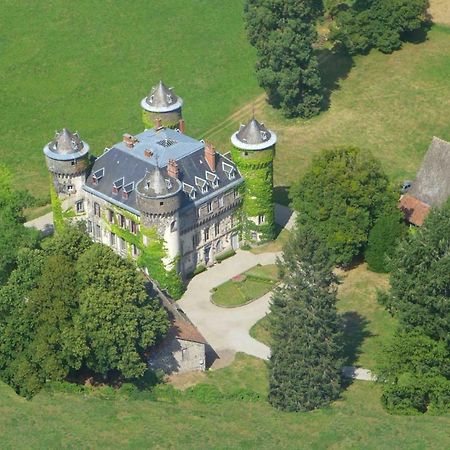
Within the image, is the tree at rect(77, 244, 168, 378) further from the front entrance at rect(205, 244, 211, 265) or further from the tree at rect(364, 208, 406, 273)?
the tree at rect(364, 208, 406, 273)

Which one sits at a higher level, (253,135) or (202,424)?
(253,135)

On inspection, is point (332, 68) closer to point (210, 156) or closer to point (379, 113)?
point (379, 113)

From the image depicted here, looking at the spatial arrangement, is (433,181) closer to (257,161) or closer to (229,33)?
(257,161)

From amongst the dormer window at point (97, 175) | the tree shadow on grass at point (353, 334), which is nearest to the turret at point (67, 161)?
the dormer window at point (97, 175)

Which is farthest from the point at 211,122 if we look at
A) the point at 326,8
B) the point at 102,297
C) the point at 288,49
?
the point at 102,297

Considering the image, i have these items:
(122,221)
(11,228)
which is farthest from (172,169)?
(11,228)
